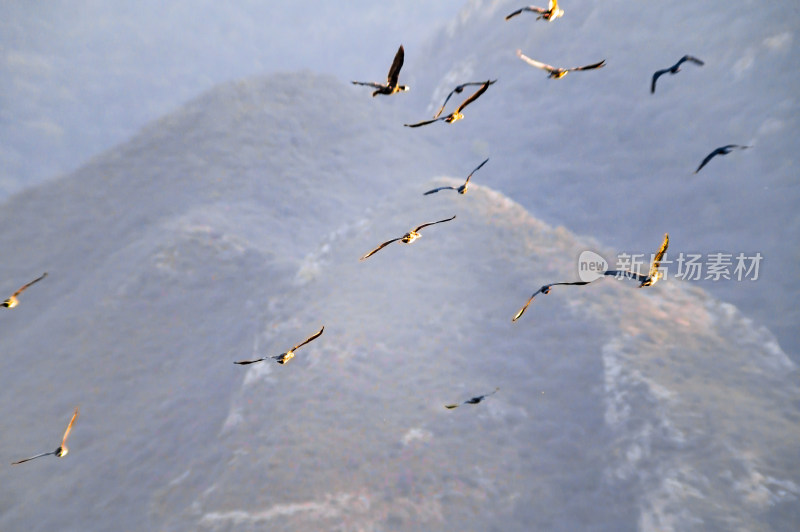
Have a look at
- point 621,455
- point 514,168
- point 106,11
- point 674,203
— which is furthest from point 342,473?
point 106,11

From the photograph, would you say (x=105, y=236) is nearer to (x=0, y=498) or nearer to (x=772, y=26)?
(x=0, y=498)

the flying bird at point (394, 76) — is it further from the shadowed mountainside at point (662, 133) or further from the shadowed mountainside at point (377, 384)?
the shadowed mountainside at point (662, 133)

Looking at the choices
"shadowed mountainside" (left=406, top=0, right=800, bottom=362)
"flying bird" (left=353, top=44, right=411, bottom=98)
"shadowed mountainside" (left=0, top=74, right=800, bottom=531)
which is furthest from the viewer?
"shadowed mountainside" (left=406, top=0, right=800, bottom=362)

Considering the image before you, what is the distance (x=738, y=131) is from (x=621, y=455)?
28502mm

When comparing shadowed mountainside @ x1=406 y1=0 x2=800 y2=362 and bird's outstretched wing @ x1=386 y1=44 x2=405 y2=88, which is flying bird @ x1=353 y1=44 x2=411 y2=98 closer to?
bird's outstretched wing @ x1=386 y1=44 x2=405 y2=88

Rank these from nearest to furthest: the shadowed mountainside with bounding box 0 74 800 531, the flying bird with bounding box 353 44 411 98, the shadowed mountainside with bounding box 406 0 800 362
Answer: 1. the flying bird with bounding box 353 44 411 98
2. the shadowed mountainside with bounding box 0 74 800 531
3. the shadowed mountainside with bounding box 406 0 800 362

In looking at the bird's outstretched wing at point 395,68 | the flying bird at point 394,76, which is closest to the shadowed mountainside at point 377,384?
the flying bird at point 394,76

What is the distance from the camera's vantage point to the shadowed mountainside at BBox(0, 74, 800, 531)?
52.3 feet

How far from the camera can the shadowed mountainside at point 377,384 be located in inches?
627

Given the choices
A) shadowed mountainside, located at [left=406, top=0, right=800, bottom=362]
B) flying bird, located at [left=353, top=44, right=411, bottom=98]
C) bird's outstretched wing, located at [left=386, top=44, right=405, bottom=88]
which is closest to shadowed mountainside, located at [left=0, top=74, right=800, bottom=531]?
shadowed mountainside, located at [left=406, top=0, right=800, bottom=362]

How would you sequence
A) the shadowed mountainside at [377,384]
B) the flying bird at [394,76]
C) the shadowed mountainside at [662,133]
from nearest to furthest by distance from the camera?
the flying bird at [394,76]
the shadowed mountainside at [377,384]
the shadowed mountainside at [662,133]

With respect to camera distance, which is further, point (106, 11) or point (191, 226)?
point (106, 11)

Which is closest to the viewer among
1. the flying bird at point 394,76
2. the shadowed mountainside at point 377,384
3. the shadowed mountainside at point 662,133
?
the flying bird at point 394,76

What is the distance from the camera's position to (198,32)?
116 m
